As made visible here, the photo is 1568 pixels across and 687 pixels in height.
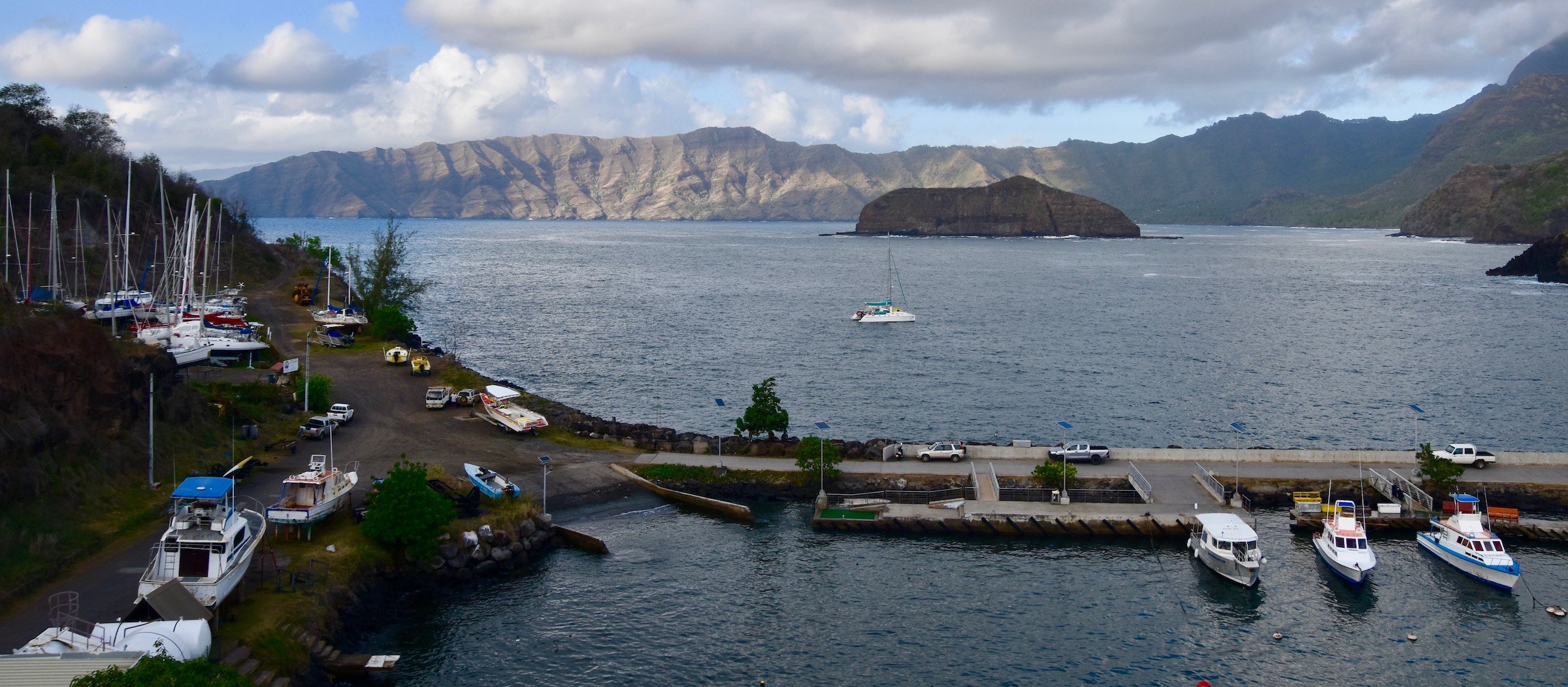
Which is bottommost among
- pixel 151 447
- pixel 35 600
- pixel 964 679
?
pixel 964 679

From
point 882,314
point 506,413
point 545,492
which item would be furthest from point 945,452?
point 882,314

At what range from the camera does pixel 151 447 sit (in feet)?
117

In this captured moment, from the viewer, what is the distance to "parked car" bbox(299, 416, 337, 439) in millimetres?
44781

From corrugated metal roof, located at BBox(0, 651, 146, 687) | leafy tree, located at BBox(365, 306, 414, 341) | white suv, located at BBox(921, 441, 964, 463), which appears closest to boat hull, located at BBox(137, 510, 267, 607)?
corrugated metal roof, located at BBox(0, 651, 146, 687)

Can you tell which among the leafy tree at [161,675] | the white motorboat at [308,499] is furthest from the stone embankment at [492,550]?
the leafy tree at [161,675]

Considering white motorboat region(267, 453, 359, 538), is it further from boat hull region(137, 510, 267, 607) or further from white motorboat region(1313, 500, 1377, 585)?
white motorboat region(1313, 500, 1377, 585)

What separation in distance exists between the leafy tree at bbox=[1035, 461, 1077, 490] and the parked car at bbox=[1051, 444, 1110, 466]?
110 inches

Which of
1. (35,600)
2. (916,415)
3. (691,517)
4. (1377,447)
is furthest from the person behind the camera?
(916,415)

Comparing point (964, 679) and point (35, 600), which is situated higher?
point (35, 600)

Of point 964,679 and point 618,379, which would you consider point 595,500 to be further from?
point 618,379

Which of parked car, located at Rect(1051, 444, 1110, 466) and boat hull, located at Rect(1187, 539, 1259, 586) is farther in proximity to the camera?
parked car, located at Rect(1051, 444, 1110, 466)

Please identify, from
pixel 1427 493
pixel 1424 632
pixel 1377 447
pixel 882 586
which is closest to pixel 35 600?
pixel 882 586

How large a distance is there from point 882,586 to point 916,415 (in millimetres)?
27604

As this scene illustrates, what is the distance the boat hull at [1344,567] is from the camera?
34719 millimetres
